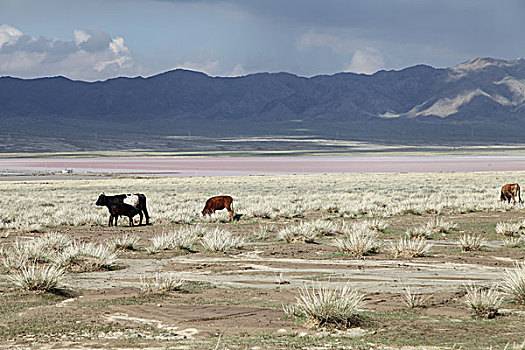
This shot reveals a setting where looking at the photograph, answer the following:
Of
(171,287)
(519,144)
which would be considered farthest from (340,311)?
(519,144)

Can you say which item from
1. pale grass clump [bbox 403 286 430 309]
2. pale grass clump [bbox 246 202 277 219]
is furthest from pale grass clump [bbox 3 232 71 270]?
pale grass clump [bbox 246 202 277 219]

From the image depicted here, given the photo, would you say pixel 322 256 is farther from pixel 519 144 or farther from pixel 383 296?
pixel 519 144

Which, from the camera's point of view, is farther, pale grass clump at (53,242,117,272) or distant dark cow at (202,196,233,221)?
distant dark cow at (202,196,233,221)

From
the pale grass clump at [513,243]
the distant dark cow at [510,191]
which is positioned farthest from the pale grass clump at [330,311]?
the distant dark cow at [510,191]

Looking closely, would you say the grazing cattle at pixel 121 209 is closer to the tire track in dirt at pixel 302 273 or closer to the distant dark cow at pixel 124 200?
the distant dark cow at pixel 124 200

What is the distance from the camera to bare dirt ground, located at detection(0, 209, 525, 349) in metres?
6.91

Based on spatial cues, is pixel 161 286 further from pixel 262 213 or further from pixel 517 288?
pixel 262 213

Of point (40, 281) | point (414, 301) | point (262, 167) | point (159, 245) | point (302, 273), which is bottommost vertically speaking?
point (262, 167)

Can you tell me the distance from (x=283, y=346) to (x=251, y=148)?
5308 inches

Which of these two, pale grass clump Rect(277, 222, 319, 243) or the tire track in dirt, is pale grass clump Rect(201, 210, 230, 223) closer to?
pale grass clump Rect(277, 222, 319, 243)

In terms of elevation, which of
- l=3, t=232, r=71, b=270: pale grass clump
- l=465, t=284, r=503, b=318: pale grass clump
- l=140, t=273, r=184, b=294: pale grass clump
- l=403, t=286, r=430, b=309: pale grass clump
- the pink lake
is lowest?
the pink lake

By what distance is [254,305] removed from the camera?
8.62m

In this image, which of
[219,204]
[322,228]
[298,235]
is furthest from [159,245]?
[219,204]

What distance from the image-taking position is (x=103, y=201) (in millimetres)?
18672
